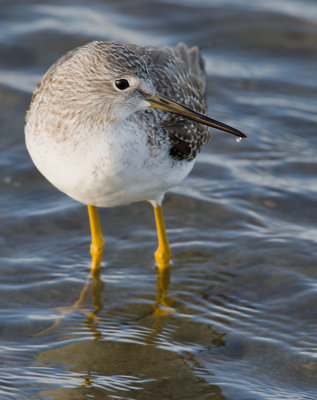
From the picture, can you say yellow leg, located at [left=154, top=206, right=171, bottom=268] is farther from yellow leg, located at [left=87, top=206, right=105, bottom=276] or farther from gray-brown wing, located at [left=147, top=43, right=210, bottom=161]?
gray-brown wing, located at [left=147, top=43, right=210, bottom=161]

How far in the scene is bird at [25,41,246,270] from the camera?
632cm

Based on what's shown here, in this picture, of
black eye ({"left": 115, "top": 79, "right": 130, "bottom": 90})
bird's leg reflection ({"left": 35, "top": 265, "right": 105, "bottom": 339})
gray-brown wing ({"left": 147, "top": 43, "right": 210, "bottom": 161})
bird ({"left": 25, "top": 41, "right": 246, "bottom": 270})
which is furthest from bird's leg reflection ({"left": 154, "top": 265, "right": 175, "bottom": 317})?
black eye ({"left": 115, "top": 79, "right": 130, "bottom": 90})

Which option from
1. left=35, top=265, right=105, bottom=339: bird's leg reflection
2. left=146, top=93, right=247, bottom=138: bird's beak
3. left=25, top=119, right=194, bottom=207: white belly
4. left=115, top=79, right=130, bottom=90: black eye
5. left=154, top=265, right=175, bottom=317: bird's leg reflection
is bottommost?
left=35, top=265, right=105, bottom=339: bird's leg reflection

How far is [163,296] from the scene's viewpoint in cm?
761

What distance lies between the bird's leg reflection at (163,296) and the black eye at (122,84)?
90.7 inches

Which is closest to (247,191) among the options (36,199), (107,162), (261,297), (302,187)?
(302,187)

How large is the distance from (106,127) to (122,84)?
1.26ft

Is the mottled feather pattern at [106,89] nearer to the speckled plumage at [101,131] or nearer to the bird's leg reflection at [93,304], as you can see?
the speckled plumage at [101,131]

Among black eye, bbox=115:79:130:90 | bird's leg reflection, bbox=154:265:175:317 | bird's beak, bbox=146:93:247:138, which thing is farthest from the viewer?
bird's leg reflection, bbox=154:265:175:317

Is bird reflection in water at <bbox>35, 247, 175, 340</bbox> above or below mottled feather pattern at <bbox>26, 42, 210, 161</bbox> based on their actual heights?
below

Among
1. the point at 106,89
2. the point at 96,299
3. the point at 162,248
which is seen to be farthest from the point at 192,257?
the point at 106,89

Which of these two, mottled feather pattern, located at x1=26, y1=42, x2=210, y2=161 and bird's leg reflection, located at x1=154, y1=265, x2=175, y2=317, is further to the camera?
bird's leg reflection, located at x1=154, y1=265, x2=175, y2=317

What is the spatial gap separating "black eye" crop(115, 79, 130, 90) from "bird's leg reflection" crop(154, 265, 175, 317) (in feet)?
7.56

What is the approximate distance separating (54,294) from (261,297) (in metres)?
2.08
